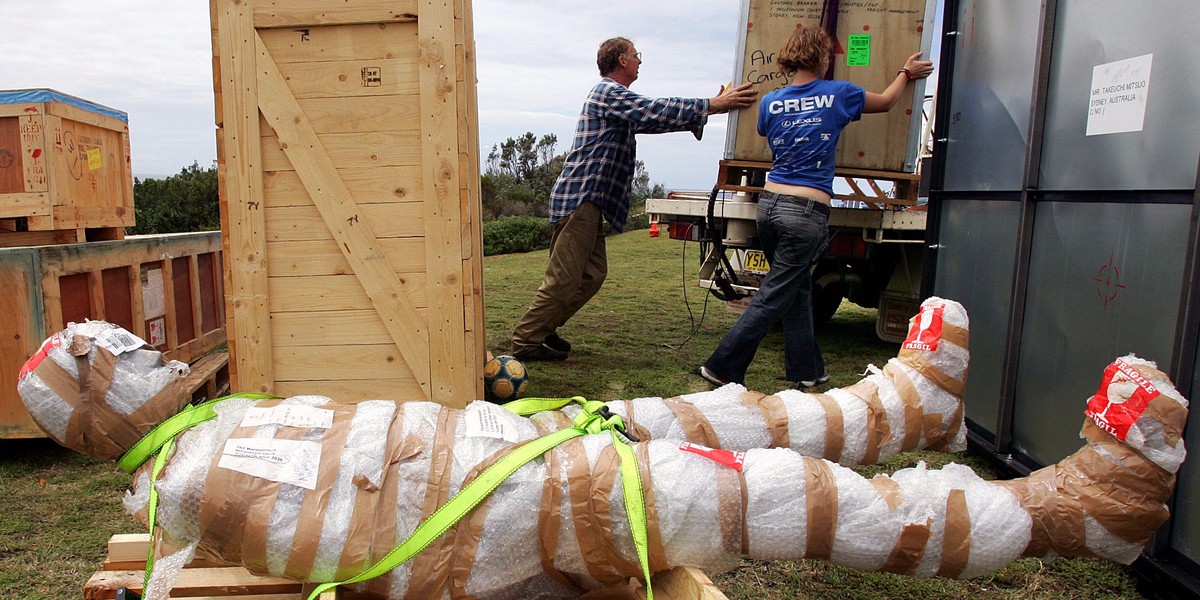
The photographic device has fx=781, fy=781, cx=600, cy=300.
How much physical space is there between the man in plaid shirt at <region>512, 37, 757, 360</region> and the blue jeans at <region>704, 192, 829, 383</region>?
99 cm

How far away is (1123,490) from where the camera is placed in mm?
2027

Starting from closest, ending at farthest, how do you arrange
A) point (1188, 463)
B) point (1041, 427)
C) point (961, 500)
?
1. point (961, 500)
2. point (1188, 463)
3. point (1041, 427)

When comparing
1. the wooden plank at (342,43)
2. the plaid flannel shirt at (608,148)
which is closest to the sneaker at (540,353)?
the plaid flannel shirt at (608,148)

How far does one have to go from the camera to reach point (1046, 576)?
8.73 feet

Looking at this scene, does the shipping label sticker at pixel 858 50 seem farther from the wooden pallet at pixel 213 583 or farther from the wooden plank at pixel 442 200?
the wooden pallet at pixel 213 583

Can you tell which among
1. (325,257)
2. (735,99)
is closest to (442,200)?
(325,257)

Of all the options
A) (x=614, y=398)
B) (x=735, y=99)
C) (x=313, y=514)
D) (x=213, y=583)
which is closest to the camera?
(x=313, y=514)

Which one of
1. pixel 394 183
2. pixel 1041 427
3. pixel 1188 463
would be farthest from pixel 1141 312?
pixel 394 183

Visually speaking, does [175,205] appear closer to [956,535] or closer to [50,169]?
[50,169]

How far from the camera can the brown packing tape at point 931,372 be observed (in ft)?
8.53

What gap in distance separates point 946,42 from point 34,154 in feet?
16.3

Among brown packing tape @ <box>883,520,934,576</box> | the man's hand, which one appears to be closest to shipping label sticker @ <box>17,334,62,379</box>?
brown packing tape @ <box>883,520,934,576</box>

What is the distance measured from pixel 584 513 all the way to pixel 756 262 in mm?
4370

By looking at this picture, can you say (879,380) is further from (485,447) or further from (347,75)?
(347,75)
